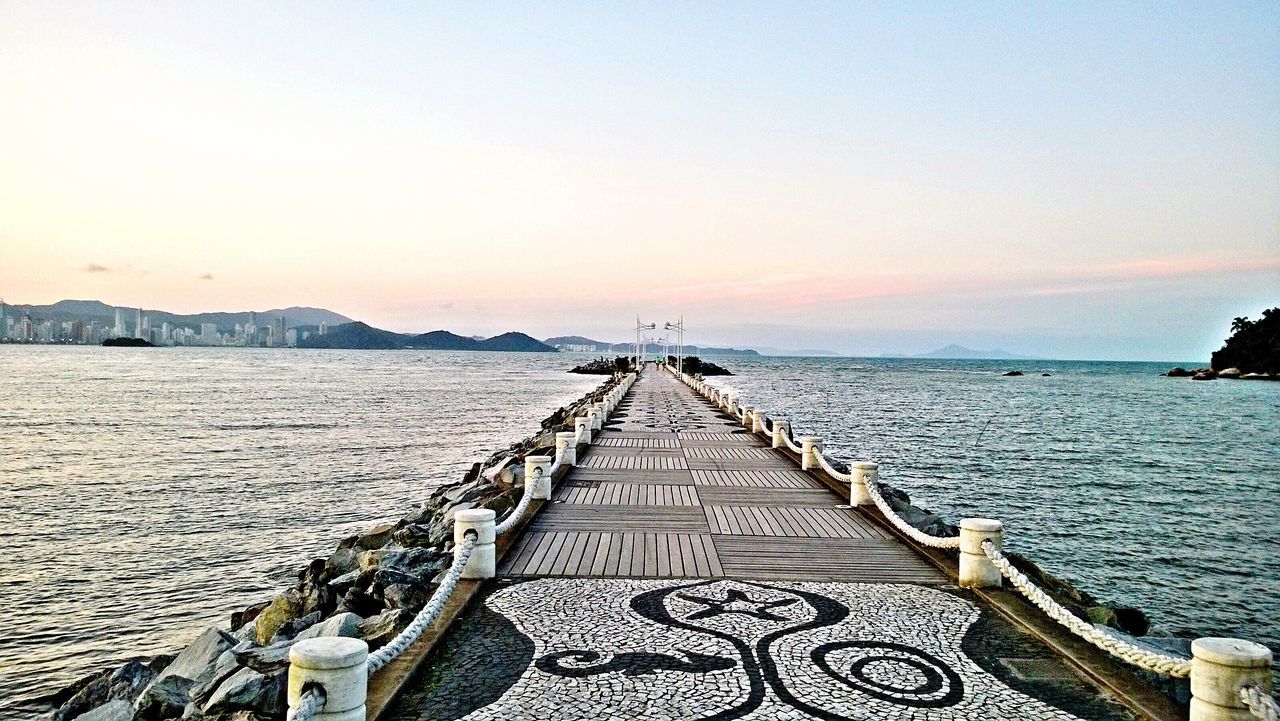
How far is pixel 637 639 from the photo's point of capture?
20.8ft

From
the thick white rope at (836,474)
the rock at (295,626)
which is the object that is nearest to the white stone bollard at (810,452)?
the thick white rope at (836,474)

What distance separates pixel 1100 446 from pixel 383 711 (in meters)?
37.4

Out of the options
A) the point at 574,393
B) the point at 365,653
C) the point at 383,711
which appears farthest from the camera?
the point at 574,393

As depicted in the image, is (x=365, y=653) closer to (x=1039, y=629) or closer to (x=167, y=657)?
(x=1039, y=629)

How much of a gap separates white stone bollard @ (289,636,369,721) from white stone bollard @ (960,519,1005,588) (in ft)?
19.0

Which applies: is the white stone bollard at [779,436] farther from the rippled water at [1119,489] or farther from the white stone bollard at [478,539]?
the white stone bollard at [478,539]

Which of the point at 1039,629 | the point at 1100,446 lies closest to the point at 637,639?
the point at 1039,629

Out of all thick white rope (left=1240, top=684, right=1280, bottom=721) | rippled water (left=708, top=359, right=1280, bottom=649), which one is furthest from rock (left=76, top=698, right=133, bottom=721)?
rippled water (left=708, top=359, right=1280, bottom=649)

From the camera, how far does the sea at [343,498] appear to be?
1247 cm

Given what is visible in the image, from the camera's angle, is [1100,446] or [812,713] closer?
[812,713]

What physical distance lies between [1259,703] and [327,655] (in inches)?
193

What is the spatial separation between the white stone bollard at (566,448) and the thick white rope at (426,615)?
6.70 metres

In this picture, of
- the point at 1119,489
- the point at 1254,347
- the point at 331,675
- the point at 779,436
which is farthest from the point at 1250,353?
the point at 331,675

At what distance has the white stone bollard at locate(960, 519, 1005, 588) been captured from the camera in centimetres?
782
